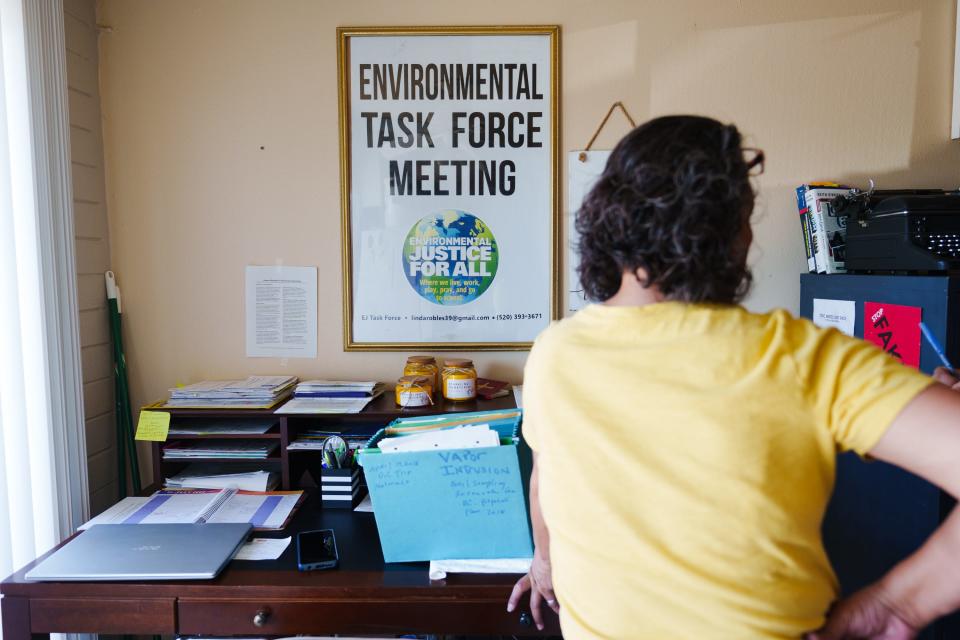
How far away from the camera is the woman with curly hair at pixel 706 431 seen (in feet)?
2.13

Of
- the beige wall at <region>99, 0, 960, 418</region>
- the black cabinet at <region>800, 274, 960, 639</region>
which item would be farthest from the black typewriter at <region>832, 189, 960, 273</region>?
the beige wall at <region>99, 0, 960, 418</region>

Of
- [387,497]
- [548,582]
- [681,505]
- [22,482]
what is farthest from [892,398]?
[22,482]

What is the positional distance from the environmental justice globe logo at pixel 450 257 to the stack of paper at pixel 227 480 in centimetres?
68

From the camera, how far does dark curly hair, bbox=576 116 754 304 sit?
2.37 ft

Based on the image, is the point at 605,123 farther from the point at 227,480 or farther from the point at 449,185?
the point at 227,480

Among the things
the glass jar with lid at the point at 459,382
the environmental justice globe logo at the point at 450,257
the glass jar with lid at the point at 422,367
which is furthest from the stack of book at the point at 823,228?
the glass jar with lid at the point at 422,367

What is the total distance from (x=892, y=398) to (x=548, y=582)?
69 cm

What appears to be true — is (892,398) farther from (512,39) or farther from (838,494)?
(512,39)

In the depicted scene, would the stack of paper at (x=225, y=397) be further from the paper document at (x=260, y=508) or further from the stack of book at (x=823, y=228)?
the stack of book at (x=823, y=228)

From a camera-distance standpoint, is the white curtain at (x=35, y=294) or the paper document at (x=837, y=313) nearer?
the white curtain at (x=35, y=294)

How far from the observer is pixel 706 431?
658 mm

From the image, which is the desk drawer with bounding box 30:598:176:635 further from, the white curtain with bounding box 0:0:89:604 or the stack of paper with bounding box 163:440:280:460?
the stack of paper with bounding box 163:440:280:460

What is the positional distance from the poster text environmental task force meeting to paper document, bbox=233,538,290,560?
1.01 metres

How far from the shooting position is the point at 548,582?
111cm
